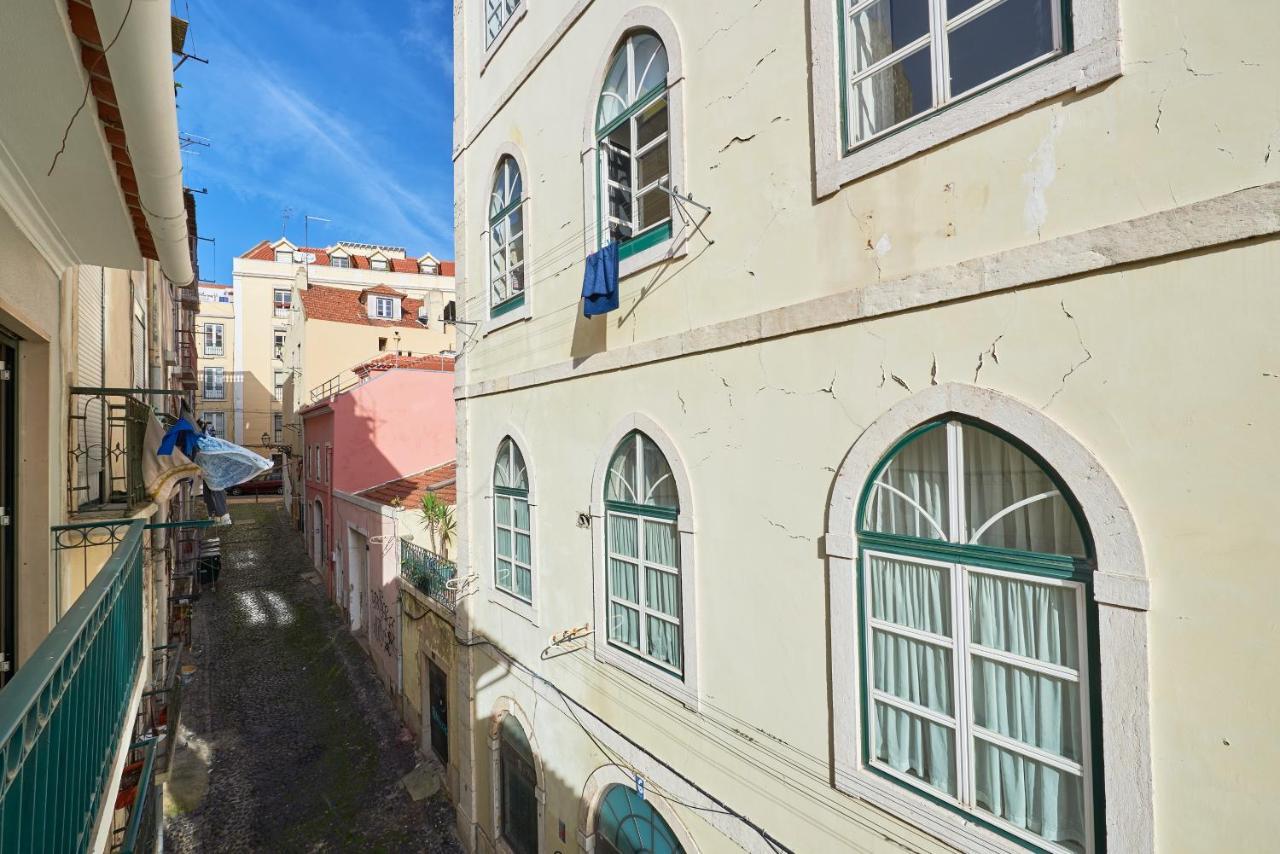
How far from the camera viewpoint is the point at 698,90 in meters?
→ 4.92

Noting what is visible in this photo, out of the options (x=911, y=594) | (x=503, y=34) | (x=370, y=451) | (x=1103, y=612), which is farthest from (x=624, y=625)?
(x=370, y=451)

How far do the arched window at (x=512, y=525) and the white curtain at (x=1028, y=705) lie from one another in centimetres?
507

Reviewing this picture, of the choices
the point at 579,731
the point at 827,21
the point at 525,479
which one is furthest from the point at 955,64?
the point at 579,731

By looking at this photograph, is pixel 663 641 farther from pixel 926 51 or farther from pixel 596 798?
pixel 926 51

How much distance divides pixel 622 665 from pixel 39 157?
5.53 metres

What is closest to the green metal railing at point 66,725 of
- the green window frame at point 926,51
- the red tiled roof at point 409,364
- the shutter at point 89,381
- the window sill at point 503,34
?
the shutter at point 89,381

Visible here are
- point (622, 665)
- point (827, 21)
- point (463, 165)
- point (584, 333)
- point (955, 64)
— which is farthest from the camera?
point (463, 165)

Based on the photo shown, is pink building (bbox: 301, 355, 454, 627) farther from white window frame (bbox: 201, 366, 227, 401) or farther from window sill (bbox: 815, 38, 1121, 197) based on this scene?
white window frame (bbox: 201, 366, 227, 401)

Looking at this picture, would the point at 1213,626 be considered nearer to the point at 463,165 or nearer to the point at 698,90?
the point at 698,90

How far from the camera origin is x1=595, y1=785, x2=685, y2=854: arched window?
5434 millimetres

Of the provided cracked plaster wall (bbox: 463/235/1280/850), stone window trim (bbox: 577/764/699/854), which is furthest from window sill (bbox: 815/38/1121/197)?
stone window trim (bbox: 577/764/699/854)

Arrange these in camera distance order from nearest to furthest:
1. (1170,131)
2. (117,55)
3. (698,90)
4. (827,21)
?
(117,55), (1170,131), (827,21), (698,90)

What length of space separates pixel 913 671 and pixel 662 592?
2342 mm

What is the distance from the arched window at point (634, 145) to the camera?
543cm
